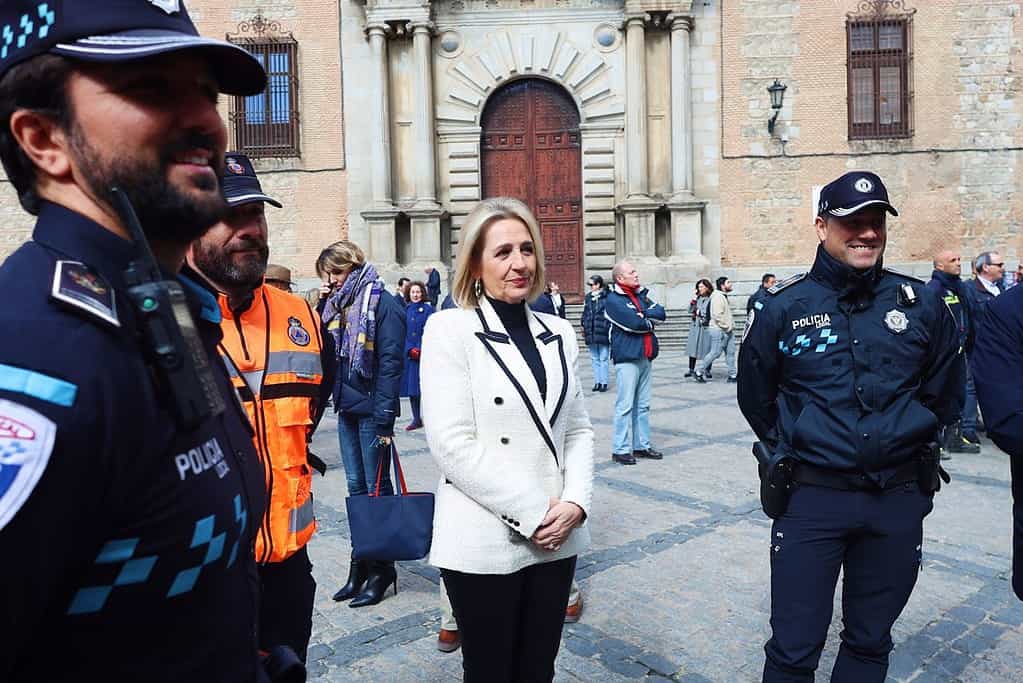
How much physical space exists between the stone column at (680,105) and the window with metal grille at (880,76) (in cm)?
385

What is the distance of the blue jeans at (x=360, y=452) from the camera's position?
4.76 m

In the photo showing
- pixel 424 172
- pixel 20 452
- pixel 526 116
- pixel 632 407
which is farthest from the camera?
pixel 526 116

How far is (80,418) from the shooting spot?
90 cm

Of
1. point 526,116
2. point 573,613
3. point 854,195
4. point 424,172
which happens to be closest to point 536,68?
point 526,116

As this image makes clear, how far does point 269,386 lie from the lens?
2592 millimetres

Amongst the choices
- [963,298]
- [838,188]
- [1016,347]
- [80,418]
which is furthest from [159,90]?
[963,298]

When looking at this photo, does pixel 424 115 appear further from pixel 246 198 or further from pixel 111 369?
pixel 111 369

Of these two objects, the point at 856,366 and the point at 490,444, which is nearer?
the point at 490,444

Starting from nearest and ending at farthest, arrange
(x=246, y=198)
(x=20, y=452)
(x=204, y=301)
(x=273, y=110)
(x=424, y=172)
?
(x=20, y=452) < (x=204, y=301) < (x=246, y=198) < (x=424, y=172) < (x=273, y=110)

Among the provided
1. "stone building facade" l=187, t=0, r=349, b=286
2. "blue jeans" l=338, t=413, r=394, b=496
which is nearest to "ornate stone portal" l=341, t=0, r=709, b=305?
"stone building facade" l=187, t=0, r=349, b=286

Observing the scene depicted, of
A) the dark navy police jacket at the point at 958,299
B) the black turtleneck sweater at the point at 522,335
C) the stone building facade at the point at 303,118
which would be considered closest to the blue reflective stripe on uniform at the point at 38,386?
the black turtleneck sweater at the point at 522,335

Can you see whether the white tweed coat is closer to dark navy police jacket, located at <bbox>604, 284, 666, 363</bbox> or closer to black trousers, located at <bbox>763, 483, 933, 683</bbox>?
black trousers, located at <bbox>763, 483, 933, 683</bbox>

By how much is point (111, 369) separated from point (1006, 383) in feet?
8.82

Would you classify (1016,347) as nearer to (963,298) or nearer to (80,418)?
(80,418)
